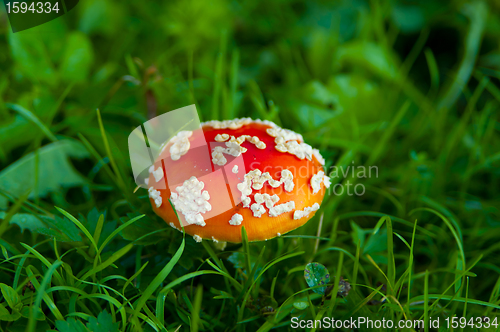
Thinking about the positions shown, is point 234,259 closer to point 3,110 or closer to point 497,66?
point 3,110

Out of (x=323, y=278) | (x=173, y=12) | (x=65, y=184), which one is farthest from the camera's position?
(x=173, y=12)

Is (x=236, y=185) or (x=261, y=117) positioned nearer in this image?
(x=236, y=185)

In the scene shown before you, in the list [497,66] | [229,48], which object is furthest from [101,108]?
[497,66]
